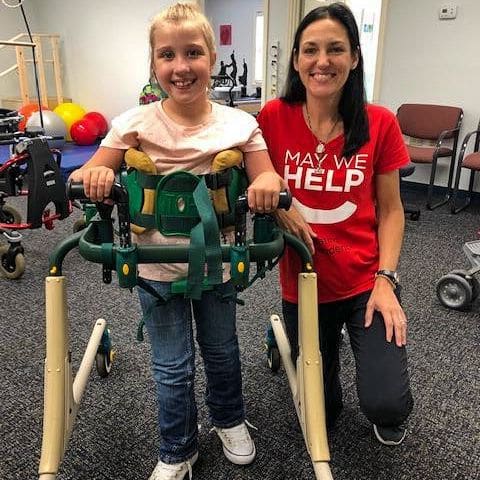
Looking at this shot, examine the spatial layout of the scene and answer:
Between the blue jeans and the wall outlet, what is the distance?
415cm

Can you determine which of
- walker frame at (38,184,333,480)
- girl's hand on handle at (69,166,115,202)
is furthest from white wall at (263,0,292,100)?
girl's hand on handle at (69,166,115,202)

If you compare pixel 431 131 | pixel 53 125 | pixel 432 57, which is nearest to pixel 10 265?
pixel 53 125

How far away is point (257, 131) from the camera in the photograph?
1218 mm

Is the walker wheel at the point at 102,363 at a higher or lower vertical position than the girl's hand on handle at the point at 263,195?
lower

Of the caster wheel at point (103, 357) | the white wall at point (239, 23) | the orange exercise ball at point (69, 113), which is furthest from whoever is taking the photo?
the white wall at point (239, 23)

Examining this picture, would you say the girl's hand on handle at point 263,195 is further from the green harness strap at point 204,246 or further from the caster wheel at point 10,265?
the caster wheel at point 10,265

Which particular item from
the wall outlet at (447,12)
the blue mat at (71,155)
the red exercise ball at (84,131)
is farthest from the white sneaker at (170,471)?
the red exercise ball at (84,131)

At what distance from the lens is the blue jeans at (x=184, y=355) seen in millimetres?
1289

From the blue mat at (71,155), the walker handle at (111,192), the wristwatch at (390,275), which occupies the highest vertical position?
the walker handle at (111,192)

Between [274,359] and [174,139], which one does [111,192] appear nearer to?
[174,139]

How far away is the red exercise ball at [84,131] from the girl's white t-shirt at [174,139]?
563 centimetres

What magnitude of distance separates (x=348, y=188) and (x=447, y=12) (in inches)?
151

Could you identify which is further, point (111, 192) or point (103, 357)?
point (103, 357)

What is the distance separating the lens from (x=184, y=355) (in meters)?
1.33
